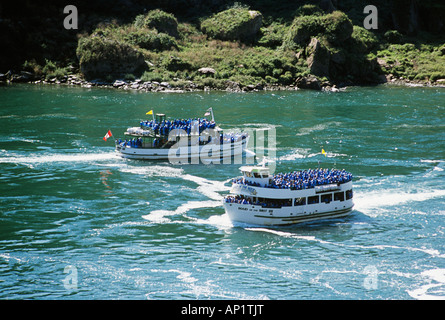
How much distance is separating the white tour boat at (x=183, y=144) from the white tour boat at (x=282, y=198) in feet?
76.4

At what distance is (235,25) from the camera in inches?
6373

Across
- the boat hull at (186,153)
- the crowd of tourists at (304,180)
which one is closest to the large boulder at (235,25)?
the boat hull at (186,153)

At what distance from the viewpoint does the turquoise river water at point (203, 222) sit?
147 feet

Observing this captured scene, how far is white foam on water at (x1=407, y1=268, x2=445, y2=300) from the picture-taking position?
43094 millimetres

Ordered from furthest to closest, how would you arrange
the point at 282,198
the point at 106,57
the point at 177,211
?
the point at 106,57
the point at 177,211
the point at 282,198

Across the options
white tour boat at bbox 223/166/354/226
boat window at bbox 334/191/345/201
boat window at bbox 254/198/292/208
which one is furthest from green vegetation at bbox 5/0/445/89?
boat window at bbox 254/198/292/208

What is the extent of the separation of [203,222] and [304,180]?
11.3m

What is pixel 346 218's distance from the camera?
5944 centimetres

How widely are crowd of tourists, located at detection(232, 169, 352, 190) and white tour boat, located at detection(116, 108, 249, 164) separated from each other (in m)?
22.4

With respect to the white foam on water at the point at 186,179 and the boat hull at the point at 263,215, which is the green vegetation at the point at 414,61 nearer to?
the white foam on water at the point at 186,179

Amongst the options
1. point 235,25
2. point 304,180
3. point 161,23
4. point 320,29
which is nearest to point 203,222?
point 304,180

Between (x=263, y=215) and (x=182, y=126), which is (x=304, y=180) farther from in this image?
(x=182, y=126)

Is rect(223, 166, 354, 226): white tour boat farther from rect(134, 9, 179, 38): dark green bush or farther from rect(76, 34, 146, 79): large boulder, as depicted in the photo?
rect(134, 9, 179, 38): dark green bush

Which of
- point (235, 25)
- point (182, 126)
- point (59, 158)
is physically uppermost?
point (235, 25)
